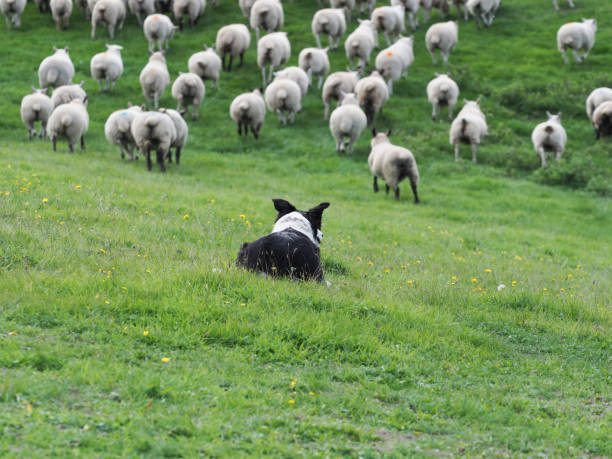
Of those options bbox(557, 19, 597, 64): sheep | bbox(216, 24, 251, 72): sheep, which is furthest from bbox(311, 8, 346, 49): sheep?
bbox(557, 19, 597, 64): sheep

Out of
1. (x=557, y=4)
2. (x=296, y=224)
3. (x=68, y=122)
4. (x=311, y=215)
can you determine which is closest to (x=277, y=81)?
(x=68, y=122)

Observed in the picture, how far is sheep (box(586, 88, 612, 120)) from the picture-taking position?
2341cm

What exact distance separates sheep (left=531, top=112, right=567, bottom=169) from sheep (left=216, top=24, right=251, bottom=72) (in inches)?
468

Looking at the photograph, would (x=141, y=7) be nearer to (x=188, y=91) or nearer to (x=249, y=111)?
(x=188, y=91)

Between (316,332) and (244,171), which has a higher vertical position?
(244,171)

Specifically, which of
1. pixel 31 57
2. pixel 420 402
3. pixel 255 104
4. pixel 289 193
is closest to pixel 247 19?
pixel 31 57

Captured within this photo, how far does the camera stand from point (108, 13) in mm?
29078

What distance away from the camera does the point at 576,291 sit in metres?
10.4

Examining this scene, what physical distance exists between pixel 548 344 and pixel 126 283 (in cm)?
446

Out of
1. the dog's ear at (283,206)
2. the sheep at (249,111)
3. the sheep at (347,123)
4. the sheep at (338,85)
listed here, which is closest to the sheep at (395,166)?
the sheep at (347,123)

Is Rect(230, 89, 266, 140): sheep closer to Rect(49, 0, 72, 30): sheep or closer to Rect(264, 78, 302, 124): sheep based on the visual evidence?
Rect(264, 78, 302, 124): sheep

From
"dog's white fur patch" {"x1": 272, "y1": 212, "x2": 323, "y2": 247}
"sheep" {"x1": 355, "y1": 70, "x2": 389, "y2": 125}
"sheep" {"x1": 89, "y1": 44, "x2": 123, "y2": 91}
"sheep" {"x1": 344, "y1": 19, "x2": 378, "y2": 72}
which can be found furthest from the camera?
"sheep" {"x1": 344, "y1": 19, "x2": 378, "y2": 72}

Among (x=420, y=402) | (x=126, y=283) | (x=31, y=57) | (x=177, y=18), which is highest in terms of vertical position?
(x=177, y=18)

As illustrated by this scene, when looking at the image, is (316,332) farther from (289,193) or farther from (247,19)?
(247,19)
